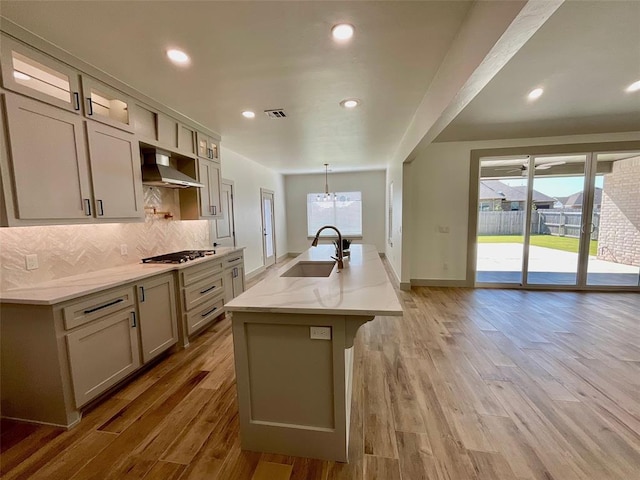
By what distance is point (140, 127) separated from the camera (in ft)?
8.66

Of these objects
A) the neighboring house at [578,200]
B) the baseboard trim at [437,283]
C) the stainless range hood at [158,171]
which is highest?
the stainless range hood at [158,171]

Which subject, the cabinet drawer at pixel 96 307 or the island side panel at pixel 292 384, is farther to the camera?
the cabinet drawer at pixel 96 307

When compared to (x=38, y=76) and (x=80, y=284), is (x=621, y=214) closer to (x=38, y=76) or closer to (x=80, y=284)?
(x=80, y=284)

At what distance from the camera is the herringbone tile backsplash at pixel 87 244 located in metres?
1.87

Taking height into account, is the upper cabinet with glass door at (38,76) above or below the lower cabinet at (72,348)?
above

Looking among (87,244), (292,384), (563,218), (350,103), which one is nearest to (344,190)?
(563,218)

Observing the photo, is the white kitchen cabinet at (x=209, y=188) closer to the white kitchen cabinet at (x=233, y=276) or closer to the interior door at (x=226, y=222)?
the interior door at (x=226, y=222)

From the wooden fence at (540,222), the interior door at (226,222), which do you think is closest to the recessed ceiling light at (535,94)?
the wooden fence at (540,222)

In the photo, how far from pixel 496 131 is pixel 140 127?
4.80 metres

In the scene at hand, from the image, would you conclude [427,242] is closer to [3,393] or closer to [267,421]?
[267,421]

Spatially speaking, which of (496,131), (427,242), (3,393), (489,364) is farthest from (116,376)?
(496,131)

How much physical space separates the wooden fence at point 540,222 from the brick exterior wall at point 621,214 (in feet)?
0.59

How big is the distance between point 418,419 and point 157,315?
7.87ft

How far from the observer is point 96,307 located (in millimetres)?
1921
